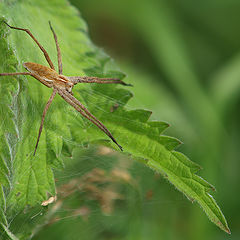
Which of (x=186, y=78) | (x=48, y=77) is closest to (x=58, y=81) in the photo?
(x=48, y=77)

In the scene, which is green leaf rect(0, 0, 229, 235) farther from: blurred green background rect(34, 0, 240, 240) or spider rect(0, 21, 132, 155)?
blurred green background rect(34, 0, 240, 240)

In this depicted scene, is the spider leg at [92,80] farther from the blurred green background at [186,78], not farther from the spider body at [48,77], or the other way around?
the blurred green background at [186,78]

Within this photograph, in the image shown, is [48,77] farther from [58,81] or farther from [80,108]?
[80,108]

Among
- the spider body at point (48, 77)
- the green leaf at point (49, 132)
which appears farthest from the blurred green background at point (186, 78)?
the spider body at point (48, 77)

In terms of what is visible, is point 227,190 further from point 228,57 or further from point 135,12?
point 135,12

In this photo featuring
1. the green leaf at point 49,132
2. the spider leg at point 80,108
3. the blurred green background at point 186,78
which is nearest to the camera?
the green leaf at point 49,132

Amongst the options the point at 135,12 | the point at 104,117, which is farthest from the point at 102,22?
the point at 104,117
